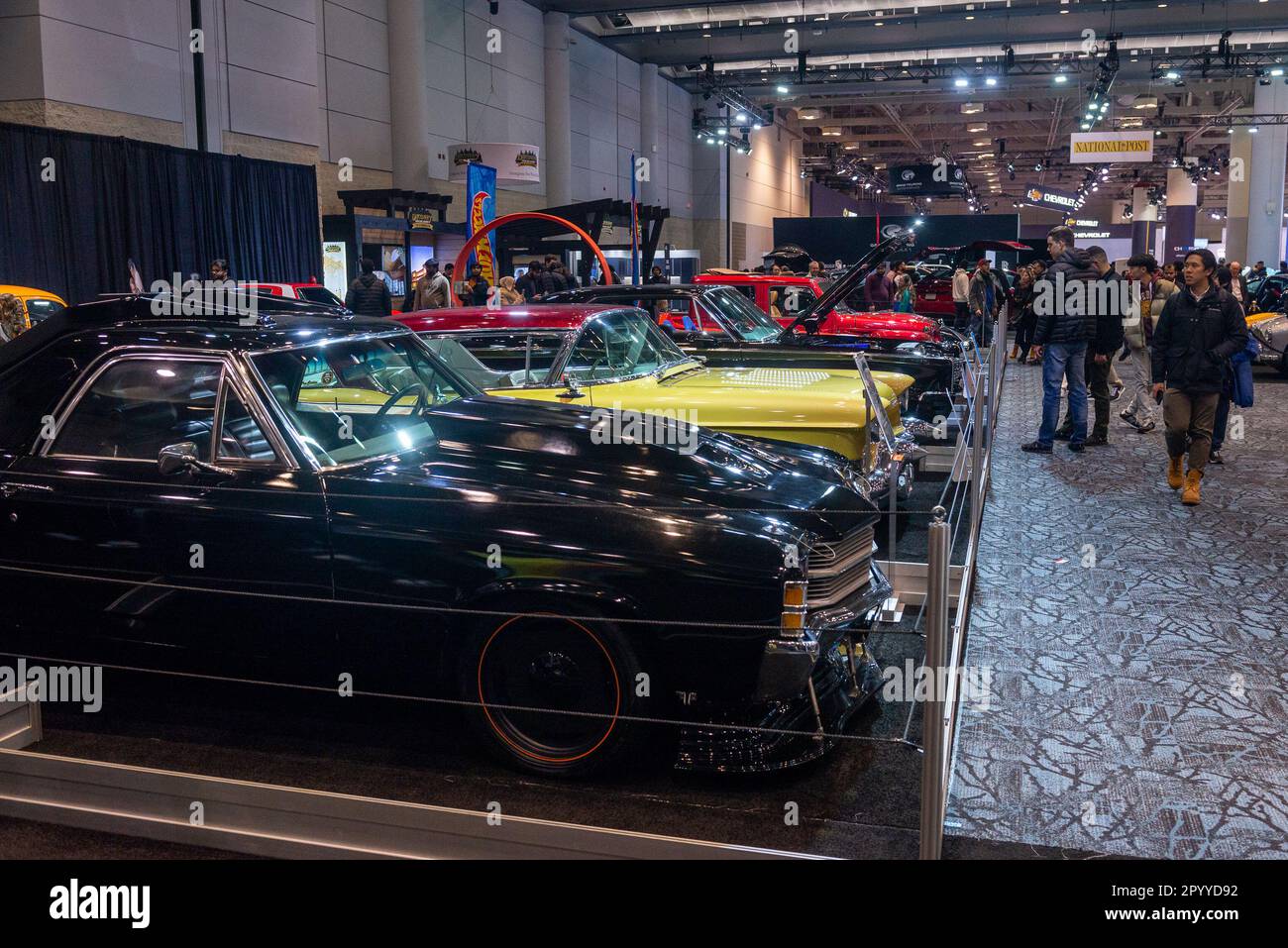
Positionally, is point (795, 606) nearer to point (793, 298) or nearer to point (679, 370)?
point (679, 370)

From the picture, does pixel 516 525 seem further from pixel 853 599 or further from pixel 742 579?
pixel 853 599

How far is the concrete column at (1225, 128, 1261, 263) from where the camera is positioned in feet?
104

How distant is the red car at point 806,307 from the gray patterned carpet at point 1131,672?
16.6 feet

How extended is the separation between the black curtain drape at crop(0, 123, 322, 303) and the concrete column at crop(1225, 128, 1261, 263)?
26844 millimetres

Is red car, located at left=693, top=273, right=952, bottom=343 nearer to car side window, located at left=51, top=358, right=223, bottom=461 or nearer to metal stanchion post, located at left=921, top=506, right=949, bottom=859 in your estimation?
car side window, located at left=51, top=358, right=223, bottom=461

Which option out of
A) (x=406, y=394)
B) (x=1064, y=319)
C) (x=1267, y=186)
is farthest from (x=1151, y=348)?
(x=1267, y=186)

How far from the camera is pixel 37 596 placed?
13.1ft

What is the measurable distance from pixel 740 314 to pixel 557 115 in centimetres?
1717

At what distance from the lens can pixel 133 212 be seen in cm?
1462

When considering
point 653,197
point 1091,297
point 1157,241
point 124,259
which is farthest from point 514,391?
point 1157,241

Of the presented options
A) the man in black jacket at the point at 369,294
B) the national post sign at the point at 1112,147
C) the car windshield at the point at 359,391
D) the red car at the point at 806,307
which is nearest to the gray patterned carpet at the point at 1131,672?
the car windshield at the point at 359,391

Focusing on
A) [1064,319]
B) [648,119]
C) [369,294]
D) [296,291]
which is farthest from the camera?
[648,119]

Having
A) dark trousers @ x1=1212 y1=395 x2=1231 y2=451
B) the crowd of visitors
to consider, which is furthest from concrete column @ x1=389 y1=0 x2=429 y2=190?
dark trousers @ x1=1212 y1=395 x2=1231 y2=451
